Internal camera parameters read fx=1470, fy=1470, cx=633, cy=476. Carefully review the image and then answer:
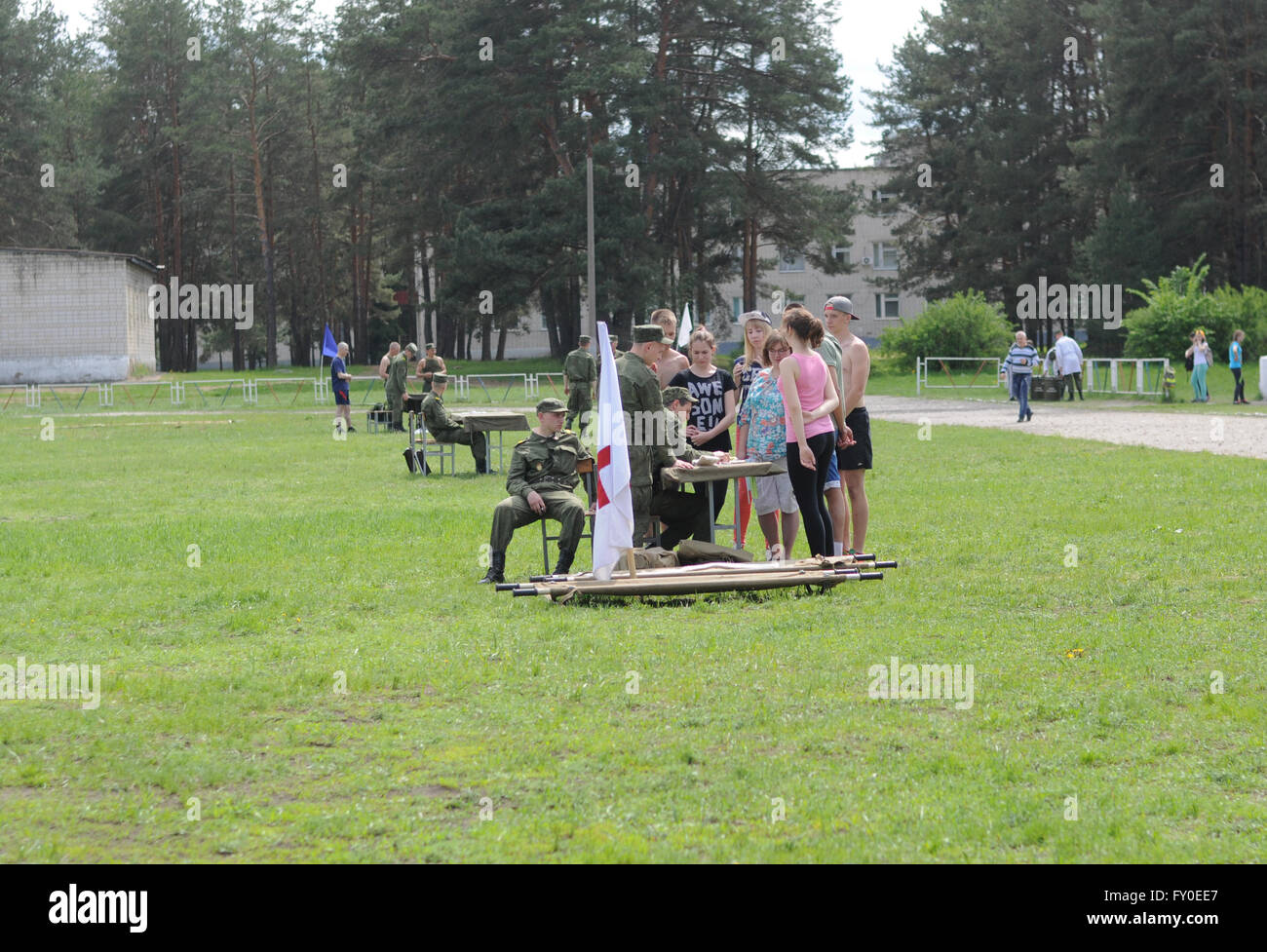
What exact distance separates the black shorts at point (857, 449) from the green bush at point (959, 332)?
40455 millimetres

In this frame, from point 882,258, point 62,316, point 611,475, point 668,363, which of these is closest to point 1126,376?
point 668,363

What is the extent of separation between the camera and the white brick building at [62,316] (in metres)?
55.4

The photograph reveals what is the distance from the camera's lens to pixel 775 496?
10141 mm

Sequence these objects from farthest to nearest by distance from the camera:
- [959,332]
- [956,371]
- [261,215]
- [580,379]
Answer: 1. [261,215]
2. [959,332]
3. [956,371]
4. [580,379]

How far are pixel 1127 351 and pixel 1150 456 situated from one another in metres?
24.5

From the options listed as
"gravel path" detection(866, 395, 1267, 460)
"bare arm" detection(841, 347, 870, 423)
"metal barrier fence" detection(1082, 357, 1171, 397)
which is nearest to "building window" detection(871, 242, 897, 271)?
"metal barrier fence" detection(1082, 357, 1171, 397)

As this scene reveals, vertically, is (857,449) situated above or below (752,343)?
below

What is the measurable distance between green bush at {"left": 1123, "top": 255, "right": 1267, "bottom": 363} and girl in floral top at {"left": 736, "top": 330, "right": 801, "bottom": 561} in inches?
1271

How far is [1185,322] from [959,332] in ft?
34.9

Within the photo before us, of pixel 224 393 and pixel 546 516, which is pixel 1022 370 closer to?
pixel 546 516

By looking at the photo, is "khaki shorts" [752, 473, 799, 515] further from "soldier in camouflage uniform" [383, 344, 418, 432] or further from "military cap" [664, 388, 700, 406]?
"soldier in camouflage uniform" [383, 344, 418, 432]

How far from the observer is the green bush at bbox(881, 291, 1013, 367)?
4962cm

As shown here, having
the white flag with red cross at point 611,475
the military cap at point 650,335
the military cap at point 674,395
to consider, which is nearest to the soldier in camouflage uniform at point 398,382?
the military cap at point 674,395

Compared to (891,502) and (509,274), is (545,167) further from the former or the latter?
(891,502)
